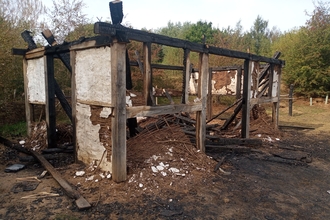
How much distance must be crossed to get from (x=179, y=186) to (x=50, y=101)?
4.49m

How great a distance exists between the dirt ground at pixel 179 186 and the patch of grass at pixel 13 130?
199cm

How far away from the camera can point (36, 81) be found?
24.8 feet

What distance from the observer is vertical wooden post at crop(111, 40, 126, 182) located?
454cm

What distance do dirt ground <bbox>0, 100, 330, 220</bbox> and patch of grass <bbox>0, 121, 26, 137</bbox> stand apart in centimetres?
199

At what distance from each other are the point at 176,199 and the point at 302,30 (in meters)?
22.4

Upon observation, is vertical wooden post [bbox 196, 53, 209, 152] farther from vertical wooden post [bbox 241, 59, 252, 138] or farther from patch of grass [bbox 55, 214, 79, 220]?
patch of grass [bbox 55, 214, 79, 220]

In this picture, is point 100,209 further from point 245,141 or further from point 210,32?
point 210,32

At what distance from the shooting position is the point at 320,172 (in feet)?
19.7

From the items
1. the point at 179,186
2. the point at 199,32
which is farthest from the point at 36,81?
the point at 199,32

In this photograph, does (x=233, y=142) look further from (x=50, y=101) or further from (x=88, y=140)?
(x=50, y=101)

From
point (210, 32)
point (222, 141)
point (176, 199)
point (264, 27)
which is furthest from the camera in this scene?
point (264, 27)

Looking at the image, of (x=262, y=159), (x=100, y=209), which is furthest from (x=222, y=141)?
(x=100, y=209)

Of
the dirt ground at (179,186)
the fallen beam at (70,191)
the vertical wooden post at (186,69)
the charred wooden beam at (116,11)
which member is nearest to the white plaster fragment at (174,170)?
the dirt ground at (179,186)

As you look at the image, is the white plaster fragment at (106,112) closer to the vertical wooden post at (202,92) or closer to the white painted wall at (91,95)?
the white painted wall at (91,95)
